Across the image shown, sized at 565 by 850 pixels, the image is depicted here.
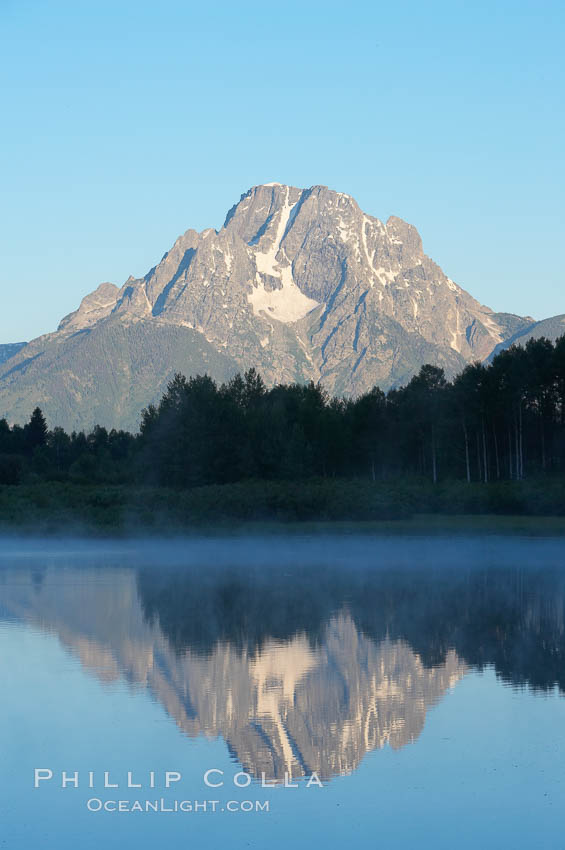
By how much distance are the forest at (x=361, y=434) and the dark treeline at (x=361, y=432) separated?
0.10 meters

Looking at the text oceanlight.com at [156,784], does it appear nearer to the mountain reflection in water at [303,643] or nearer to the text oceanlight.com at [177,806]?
the text oceanlight.com at [177,806]

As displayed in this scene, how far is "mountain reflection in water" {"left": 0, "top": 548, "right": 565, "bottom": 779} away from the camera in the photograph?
15.4 meters

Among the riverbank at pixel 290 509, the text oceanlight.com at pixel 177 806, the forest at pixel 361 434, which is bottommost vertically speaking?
the text oceanlight.com at pixel 177 806

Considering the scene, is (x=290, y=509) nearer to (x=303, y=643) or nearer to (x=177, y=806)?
(x=303, y=643)

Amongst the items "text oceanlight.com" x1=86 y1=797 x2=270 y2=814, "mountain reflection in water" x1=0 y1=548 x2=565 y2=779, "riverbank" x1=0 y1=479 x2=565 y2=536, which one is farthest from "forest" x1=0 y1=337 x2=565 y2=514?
"text oceanlight.com" x1=86 y1=797 x2=270 y2=814

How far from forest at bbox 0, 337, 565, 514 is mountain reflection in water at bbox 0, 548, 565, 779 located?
35.8m

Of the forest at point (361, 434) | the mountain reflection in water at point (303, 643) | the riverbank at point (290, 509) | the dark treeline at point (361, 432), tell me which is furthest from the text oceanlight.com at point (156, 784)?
the dark treeline at point (361, 432)

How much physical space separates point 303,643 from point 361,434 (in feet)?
273

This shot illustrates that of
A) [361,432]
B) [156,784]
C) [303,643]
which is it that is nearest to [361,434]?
[361,432]

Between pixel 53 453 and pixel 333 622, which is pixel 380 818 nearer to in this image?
pixel 333 622

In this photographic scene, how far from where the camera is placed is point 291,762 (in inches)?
535

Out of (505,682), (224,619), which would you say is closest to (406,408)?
(224,619)

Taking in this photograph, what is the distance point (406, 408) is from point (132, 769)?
291ft

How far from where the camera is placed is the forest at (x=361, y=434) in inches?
3241
